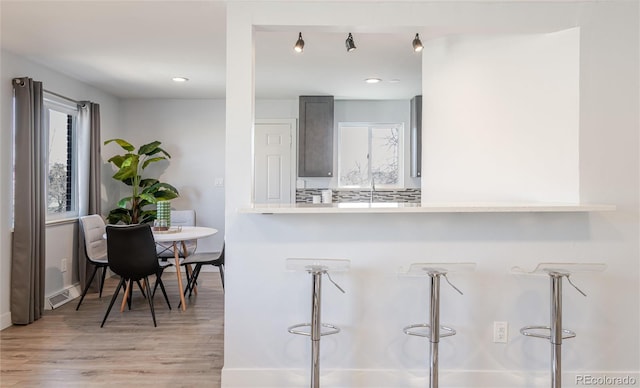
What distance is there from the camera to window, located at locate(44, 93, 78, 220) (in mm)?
4246

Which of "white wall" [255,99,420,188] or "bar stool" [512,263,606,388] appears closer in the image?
"bar stool" [512,263,606,388]

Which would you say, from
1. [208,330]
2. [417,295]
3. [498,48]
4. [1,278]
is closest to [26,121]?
[1,278]

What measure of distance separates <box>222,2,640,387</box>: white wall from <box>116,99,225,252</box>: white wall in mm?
3268

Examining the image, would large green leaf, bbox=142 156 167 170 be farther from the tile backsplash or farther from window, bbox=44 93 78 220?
the tile backsplash

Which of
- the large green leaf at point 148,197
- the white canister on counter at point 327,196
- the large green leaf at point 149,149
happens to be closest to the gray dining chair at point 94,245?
the large green leaf at point 148,197

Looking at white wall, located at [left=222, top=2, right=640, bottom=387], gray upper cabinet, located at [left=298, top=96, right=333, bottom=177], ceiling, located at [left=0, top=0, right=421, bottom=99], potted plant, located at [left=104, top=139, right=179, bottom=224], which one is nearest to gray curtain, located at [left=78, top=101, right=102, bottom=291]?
potted plant, located at [left=104, top=139, right=179, bottom=224]

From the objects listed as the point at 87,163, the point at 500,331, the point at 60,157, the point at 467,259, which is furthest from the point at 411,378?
the point at 60,157

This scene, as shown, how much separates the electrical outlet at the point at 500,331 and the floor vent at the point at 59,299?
153 inches

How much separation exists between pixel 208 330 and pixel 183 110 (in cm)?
321

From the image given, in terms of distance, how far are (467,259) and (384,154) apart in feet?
10.5

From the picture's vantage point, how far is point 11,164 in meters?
3.59

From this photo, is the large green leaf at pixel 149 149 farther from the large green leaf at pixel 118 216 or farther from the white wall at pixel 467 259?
the white wall at pixel 467 259

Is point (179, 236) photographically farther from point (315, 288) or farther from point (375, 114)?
point (375, 114)

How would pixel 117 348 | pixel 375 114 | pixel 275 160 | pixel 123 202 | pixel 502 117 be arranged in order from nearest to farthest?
pixel 502 117, pixel 117 348, pixel 123 202, pixel 375 114, pixel 275 160
